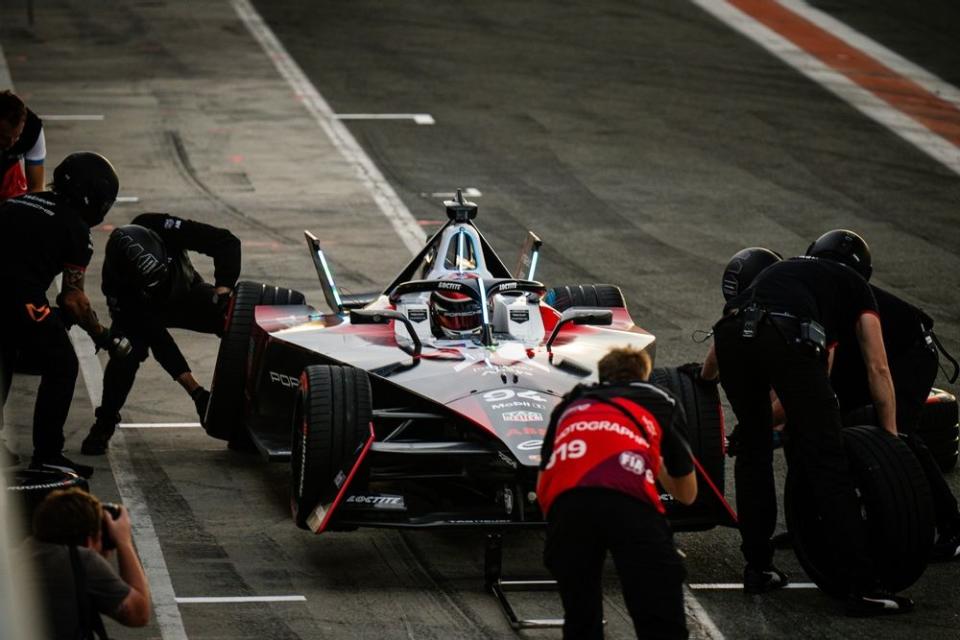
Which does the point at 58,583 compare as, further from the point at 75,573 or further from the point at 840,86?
the point at 840,86

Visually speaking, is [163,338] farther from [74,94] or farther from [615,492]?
[74,94]

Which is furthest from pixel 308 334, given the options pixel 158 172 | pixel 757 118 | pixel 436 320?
pixel 757 118

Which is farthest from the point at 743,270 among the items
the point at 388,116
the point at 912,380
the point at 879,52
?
the point at 879,52

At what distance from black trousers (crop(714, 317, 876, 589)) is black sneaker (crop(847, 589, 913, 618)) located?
5 centimetres

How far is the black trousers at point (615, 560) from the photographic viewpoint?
6527 mm

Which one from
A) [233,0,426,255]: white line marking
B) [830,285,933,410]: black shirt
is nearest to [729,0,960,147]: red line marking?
[233,0,426,255]: white line marking

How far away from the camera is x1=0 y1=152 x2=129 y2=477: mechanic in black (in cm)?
1005

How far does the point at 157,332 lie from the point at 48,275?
1.14 m

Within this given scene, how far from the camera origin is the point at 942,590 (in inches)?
345

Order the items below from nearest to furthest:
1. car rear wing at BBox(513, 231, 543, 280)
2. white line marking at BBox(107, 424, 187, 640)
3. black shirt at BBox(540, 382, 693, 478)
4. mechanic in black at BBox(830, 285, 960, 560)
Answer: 1. black shirt at BBox(540, 382, 693, 478)
2. white line marking at BBox(107, 424, 187, 640)
3. mechanic in black at BBox(830, 285, 960, 560)
4. car rear wing at BBox(513, 231, 543, 280)

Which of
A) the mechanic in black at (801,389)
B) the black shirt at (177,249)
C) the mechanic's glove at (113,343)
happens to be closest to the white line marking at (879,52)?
the black shirt at (177,249)

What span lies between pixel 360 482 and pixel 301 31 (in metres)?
20.1

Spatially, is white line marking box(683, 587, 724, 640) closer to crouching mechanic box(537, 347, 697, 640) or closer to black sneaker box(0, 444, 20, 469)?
crouching mechanic box(537, 347, 697, 640)

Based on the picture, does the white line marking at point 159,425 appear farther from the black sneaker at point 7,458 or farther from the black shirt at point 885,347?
the black shirt at point 885,347
